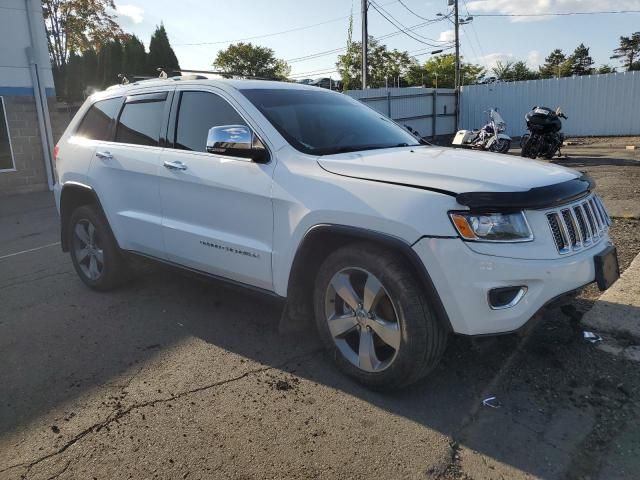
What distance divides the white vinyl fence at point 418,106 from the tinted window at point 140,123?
1577 centimetres

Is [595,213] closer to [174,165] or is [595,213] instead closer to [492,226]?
[492,226]

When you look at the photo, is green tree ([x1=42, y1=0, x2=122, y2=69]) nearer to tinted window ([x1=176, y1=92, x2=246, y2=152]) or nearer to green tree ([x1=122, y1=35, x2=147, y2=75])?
green tree ([x1=122, y1=35, x2=147, y2=75])

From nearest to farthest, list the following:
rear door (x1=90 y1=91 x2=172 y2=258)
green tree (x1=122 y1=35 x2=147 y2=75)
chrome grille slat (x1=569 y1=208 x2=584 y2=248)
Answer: chrome grille slat (x1=569 y1=208 x2=584 y2=248) → rear door (x1=90 y1=91 x2=172 y2=258) → green tree (x1=122 y1=35 x2=147 y2=75)

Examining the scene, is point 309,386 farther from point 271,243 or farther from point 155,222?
point 155,222

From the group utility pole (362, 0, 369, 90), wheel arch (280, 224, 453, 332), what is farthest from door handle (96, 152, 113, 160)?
utility pole (362, 0, 369, 90)

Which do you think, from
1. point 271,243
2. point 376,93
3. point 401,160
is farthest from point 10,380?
point 376,93

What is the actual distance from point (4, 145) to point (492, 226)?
14084 mm

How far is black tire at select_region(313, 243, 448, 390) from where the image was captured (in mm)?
2801

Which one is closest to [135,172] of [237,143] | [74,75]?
[237,143]

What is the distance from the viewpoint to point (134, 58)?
25.1 m

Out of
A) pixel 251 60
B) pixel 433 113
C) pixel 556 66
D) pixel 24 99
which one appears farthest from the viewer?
pixel 556 66

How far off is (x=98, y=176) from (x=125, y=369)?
1932mm

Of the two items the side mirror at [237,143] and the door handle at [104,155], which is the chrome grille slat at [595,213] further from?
the door handle at [104,155]

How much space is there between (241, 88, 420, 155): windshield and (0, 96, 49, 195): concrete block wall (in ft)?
39.3
